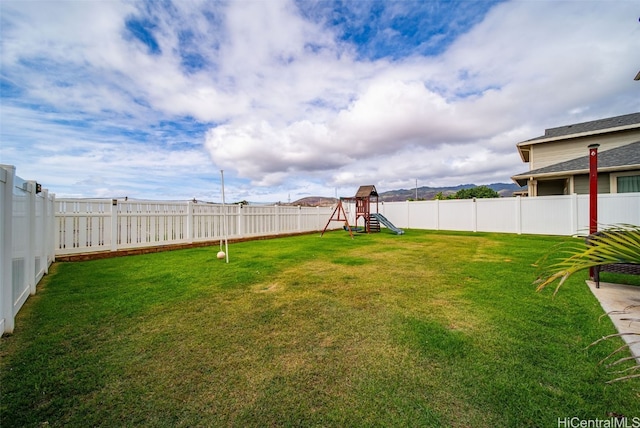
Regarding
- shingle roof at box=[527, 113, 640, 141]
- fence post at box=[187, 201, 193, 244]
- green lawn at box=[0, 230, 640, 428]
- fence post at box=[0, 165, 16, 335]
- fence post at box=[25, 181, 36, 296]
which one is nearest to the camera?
green lawn at box=[0, 230, 640, 428]

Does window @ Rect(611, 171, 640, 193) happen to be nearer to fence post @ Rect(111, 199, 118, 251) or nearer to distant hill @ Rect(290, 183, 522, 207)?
distant hill @ Rect(290, 183, 522, 207)

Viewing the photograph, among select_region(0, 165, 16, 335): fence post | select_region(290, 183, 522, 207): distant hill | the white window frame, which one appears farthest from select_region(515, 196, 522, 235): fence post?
select_region(0, 165, 16, 335): fence post

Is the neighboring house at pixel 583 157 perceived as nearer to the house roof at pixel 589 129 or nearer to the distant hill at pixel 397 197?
the house roof at pixel 589 129

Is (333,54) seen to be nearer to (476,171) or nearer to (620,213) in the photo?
(620,213)

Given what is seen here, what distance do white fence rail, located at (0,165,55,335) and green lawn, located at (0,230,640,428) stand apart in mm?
228

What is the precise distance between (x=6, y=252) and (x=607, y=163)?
16860 millimetres

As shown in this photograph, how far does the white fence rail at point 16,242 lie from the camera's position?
2289mm

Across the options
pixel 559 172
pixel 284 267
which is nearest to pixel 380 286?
pixel 284 267

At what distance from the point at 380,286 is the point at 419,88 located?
11368mm

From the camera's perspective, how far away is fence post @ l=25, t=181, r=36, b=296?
334 cm

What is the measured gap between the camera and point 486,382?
5.46ft

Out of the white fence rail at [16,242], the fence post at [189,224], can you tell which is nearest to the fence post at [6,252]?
the white fence rail at [16,242]

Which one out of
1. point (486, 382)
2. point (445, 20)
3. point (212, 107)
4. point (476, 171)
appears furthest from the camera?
point (476, 171)

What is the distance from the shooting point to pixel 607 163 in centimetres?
1016
